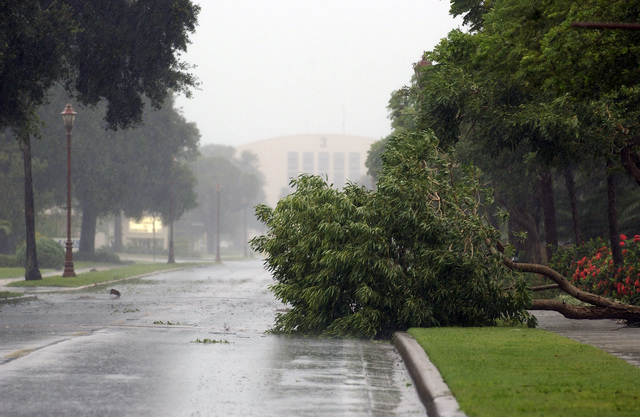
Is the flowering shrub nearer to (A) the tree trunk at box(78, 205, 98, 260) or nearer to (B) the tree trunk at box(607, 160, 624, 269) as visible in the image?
(B) the tree trunk at box(607, 160, 624, 269)

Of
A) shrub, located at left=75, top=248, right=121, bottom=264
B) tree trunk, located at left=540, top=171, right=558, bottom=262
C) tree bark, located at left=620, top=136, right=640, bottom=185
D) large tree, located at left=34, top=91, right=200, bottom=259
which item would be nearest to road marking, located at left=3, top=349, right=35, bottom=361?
tree bark, located at left=620, top=136, right=640, bottom=185

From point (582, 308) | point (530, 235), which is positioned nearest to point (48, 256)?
point (530, 235)

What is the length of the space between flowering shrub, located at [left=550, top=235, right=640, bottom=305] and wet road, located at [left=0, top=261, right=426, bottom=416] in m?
7.90

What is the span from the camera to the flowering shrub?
21156 millimetres

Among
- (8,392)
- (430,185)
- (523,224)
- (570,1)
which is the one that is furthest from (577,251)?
(8,392)

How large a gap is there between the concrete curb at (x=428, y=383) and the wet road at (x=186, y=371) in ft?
0.48

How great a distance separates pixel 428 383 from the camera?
32.2 feet

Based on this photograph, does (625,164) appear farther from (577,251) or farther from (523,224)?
(523,224)

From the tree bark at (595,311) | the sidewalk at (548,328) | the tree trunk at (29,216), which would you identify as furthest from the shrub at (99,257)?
the tree bark at (595,311)

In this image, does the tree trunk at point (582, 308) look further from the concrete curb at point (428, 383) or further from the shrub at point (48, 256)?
the shrub at point (48, 256)

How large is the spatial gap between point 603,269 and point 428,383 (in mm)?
15556

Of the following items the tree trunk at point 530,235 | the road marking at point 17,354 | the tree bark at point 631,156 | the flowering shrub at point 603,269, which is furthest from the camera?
the tree trunk at point 530,235

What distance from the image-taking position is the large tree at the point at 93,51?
2755cm

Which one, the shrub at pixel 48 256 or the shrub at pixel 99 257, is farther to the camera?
the shrub at pixel 99 257
